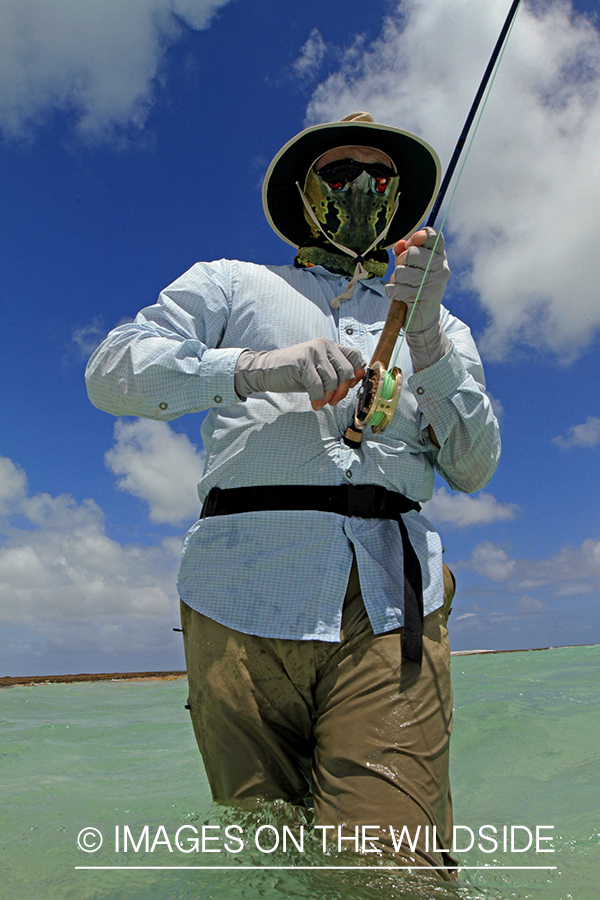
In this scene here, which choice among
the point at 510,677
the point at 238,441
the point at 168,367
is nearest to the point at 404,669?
the point at 238,441

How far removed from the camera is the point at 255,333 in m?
2.15

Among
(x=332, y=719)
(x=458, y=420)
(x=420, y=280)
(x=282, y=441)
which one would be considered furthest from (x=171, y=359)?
(x=332, y=719)

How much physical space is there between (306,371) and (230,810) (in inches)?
47.5

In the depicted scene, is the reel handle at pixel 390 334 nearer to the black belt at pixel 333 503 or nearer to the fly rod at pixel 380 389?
the fly rod at pixel 380 389

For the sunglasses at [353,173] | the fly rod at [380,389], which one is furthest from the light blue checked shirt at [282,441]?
the sunglasses at [353,173]

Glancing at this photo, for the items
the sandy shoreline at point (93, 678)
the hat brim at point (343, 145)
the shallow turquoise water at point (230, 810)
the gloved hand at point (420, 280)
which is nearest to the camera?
the shallow turquoise water at point (230, 810)

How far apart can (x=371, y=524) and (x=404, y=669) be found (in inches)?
16.4

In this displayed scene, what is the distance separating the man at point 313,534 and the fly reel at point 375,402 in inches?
1.9

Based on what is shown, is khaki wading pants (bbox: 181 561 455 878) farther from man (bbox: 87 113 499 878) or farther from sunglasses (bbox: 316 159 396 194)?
sunglasses (bbox: 316 159 396 194)

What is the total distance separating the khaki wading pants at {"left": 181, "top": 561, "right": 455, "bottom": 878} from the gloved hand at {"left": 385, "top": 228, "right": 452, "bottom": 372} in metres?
0.80

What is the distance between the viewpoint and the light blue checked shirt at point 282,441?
1837mm

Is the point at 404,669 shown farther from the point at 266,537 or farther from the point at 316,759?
the point at 266,537

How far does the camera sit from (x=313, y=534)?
1856mm

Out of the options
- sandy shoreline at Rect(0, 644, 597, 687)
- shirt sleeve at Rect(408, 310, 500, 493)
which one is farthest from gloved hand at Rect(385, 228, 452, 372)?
sandy shoreline at Rect(0, 644, 597, 687)
